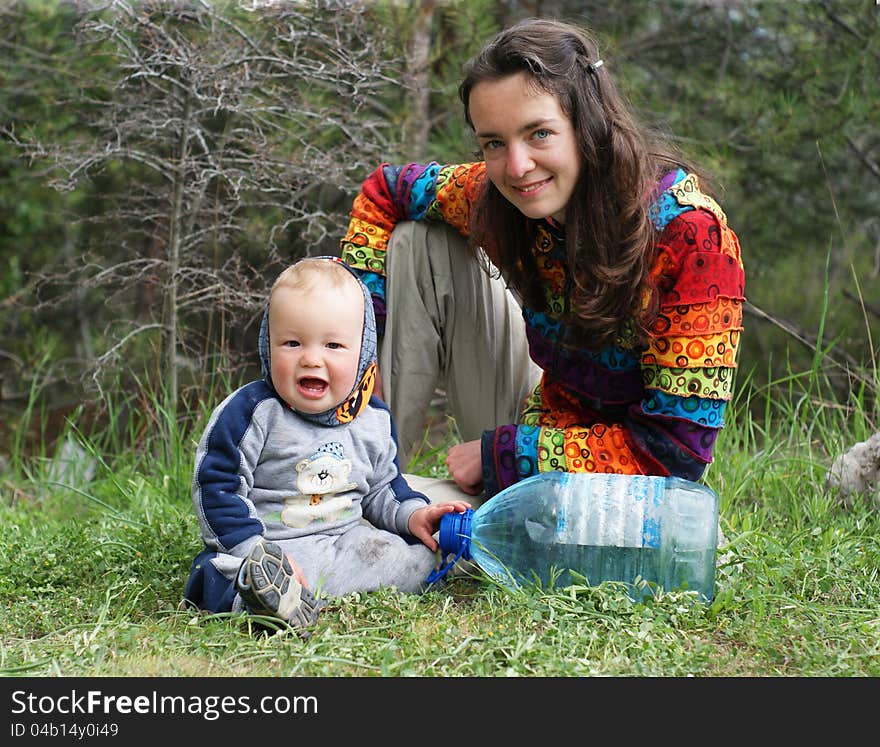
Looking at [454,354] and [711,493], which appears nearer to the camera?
[711,493]

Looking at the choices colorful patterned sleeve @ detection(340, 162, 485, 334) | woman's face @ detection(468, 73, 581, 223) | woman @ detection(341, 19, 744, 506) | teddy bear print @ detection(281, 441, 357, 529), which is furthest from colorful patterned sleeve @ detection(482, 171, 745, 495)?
colorful patterned sleeve @ detection(340, 162, 485, 334)

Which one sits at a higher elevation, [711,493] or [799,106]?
[799,106]

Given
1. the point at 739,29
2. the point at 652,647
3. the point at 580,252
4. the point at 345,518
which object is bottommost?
the point at 652,647

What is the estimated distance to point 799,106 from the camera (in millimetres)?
4867

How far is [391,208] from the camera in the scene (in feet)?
10.6

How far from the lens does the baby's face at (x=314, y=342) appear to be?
2.47 m

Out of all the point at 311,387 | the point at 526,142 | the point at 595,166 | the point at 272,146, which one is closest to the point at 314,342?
the point at 311,387

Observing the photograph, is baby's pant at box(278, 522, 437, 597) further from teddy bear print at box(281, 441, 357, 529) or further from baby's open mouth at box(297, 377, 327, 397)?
baby's open mouth at box(297, 377, 327, 397)

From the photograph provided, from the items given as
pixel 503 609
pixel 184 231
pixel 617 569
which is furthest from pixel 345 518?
pixel 184 231

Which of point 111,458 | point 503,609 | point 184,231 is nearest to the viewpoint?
point 503,609

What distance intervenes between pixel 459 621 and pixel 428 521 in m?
0.31

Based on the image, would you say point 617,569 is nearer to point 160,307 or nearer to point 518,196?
point 518,196

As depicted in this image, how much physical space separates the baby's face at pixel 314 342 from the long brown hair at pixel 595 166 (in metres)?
0.56

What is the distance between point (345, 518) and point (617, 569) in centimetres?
66
